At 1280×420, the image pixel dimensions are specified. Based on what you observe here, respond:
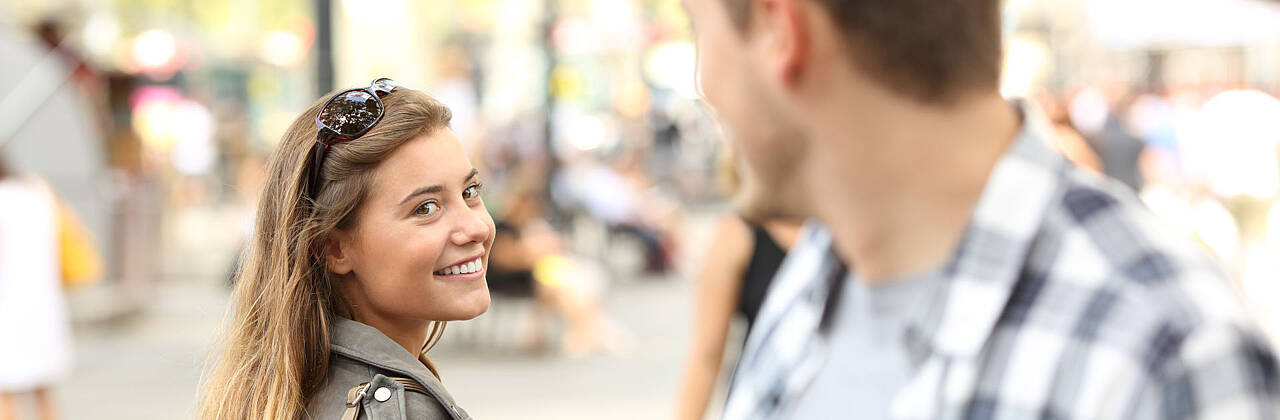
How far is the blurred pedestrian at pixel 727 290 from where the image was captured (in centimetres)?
392

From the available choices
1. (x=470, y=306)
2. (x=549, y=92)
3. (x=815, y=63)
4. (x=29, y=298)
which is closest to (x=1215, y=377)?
(x=815, y=63)

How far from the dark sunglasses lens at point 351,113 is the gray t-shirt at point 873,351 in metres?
0.85

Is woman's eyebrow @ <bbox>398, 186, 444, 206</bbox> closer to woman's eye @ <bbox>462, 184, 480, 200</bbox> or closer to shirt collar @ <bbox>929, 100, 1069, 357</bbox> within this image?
woman's eye @ <bbox>462, 184, 480, 200</bbox>

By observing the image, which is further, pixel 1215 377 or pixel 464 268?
pixel 464 268

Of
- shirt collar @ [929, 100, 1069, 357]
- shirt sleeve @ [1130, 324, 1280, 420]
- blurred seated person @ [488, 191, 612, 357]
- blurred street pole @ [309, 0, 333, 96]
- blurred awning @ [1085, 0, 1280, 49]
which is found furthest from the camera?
blurred seated person @ [488, 191, 612, 357]

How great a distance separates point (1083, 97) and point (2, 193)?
15.6m

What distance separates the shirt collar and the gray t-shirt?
0.05 meters

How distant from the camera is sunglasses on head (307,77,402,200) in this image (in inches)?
77.2

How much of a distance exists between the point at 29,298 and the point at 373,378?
4.76 m

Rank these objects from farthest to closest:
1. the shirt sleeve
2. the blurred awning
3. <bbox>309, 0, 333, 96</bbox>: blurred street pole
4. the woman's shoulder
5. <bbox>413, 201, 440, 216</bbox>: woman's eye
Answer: <bbox>309, 0, 333, 96</bbox>: blurred street pole → the blurred awning → <bbox>413, 201, 440, 216</bbox>: woman's eye → the woman's shoulder → the shirt sleeve

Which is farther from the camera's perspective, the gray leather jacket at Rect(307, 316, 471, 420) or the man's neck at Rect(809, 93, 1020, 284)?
the gray leather jacket at Rect(307, 316, 471, 420)

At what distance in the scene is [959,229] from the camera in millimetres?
1269

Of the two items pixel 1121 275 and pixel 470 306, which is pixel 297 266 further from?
pixel 1121 275

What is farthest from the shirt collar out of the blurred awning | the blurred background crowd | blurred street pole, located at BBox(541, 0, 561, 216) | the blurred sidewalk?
blurred street pole, located at BBox(541, 0, 561, 216)
